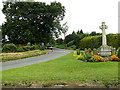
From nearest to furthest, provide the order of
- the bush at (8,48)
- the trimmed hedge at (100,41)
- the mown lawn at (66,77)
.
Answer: the mown lawn at (66,77) < the bush at (8,48) < the trimmed hedge at (100,41)

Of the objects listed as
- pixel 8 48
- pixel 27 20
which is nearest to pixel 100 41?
pixel 27 20

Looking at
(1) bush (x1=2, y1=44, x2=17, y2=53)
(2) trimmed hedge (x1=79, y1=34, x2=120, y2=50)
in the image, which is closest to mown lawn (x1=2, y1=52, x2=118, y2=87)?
(1) bush (x1=2, y1=44, x2=17, y2=53)

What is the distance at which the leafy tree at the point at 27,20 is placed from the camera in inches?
1113

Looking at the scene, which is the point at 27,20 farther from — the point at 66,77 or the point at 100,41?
the point at 66,77

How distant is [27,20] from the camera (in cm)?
2986

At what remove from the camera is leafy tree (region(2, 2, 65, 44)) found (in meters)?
28.3

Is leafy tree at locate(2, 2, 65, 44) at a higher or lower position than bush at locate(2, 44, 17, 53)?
higher

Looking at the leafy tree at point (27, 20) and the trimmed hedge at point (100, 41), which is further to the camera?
the leafy tree at point (27, 20)

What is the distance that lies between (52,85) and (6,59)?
471 inches

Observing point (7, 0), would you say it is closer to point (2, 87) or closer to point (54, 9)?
point (54, 9)

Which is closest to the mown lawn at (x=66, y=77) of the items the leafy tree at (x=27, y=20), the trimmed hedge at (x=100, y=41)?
the trimmed hedge at (x=100, y=41)

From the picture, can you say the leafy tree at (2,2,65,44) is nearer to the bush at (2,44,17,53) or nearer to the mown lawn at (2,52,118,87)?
the bush at (2,44,17,53)

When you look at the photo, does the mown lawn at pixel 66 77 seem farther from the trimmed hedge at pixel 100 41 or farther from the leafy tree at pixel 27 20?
the leafy tree at pixel 27 20

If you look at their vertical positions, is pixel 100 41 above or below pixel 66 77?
above
